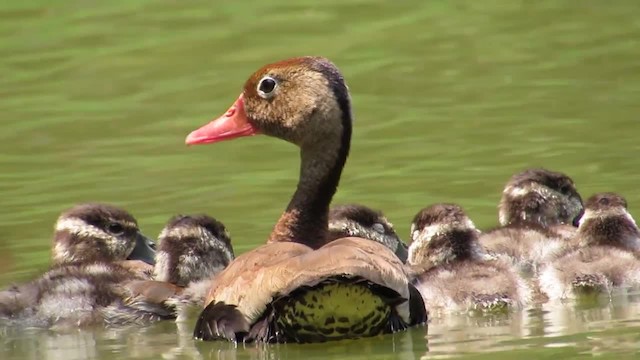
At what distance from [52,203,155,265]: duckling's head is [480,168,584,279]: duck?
81.2 inches

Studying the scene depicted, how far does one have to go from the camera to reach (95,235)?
12.6 meters

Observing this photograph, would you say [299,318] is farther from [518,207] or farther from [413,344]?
[518,207]

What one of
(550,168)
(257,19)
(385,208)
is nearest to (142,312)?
(385,208)

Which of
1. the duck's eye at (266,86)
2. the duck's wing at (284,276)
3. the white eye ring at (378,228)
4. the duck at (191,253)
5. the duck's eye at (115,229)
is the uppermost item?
the duck's eye at (266,86)

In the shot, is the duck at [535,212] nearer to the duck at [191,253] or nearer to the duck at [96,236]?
the duck at [191,253]

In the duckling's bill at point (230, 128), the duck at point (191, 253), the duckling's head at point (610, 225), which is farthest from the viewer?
the duckling's head at point (610, 225)

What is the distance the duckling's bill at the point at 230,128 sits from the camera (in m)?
11.6

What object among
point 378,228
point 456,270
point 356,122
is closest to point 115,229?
point 378,228

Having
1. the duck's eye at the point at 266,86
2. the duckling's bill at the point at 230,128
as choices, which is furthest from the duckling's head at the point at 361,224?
the duck's eye at the point at 266,86

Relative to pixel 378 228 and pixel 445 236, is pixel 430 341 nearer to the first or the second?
pixel 445 236

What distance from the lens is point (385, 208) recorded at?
1386cm

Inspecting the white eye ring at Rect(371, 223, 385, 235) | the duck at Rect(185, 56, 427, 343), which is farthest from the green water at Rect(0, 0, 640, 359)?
the white eye ring at Rect(371, 223, 385, 235)

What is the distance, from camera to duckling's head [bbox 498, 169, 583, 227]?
1330 centimetres

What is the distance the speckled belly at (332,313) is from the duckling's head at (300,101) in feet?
5.06
